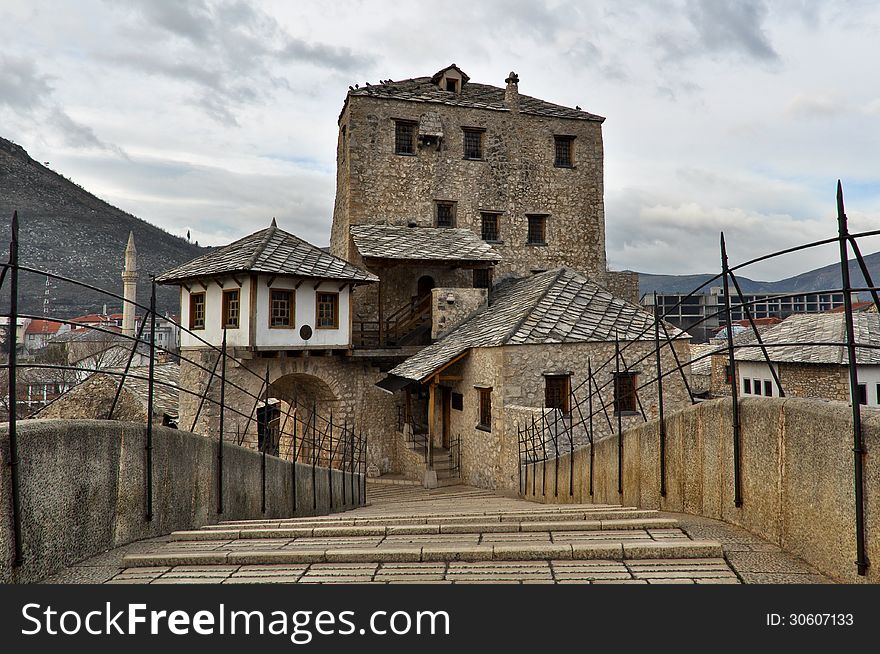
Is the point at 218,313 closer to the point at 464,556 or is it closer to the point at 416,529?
the point at 416,529

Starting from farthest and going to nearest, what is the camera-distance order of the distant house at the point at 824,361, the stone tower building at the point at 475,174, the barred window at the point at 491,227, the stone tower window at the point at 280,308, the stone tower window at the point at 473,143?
the barred window at the point at 491,227, the stone tower window at the point at 473,143, the distant house at the point at 824,361, the stone tower building at the point at 475,174, the stone tower window at the point at 280,308

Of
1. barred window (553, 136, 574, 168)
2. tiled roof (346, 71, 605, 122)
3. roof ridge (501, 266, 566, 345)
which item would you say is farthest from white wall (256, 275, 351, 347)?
barred window (553, 136, 574, 168)

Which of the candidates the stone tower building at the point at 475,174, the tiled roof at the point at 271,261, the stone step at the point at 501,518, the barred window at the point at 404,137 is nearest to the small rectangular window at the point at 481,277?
the stone tower building at the point at 475,174

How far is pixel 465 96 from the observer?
2612cm

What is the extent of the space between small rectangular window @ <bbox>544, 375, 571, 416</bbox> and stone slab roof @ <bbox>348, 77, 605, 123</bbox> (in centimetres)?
1414

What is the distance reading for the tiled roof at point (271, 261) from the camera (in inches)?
695

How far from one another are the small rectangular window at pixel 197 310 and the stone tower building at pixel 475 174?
6085 mm

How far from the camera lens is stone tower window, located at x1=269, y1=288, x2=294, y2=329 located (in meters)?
18.1

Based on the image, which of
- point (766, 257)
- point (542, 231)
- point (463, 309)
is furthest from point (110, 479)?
point (542, 231)

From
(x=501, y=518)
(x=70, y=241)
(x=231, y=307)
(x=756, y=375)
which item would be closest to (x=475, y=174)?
(x=231, y=307)

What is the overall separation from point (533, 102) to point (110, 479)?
25.8 meters

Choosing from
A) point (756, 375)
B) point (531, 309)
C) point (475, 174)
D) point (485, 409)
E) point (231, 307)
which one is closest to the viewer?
point (485, 409)

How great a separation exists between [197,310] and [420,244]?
8.16 m

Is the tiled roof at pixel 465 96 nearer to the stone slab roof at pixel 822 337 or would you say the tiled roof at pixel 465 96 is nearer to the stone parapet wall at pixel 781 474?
the stone slab roof at pixel 822 337
